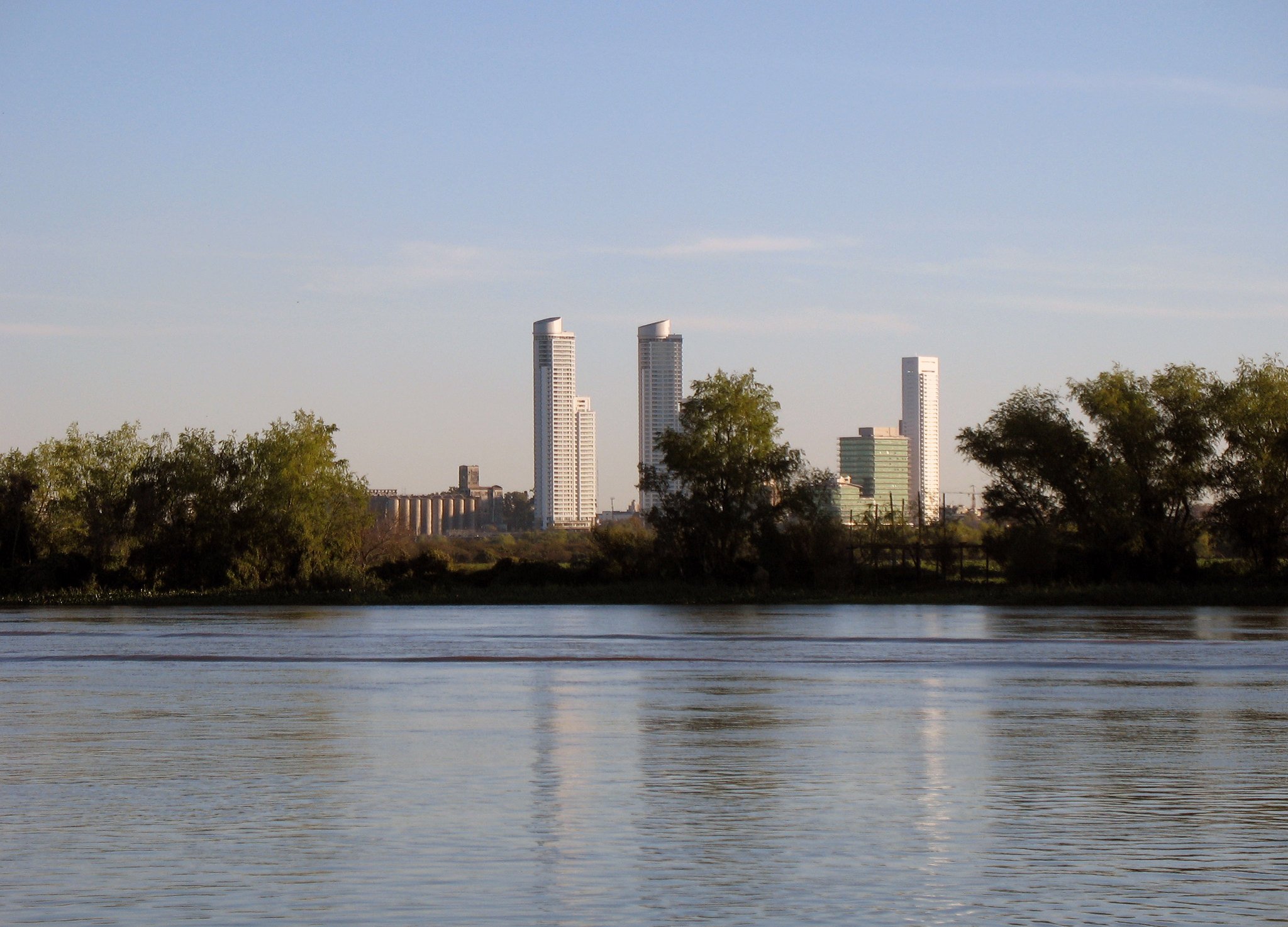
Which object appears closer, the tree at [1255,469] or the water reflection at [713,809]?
the water reflection at [713,809]

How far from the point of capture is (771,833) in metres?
11.2

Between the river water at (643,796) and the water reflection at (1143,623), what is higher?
the river water at (643,796)

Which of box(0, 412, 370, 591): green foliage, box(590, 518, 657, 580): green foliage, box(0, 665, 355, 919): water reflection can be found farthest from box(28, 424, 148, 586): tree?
box(0, 665, 355, 919): water reflection

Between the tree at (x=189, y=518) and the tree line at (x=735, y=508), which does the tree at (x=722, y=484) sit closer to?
the tree line at (x=735, y=508)

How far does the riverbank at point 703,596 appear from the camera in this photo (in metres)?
68.1

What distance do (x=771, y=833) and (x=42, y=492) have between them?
8525 cm

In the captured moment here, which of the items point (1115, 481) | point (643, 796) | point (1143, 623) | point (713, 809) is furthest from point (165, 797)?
point (1115, 481)

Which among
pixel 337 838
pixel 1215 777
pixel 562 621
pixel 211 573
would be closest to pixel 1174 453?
pixel 562 621

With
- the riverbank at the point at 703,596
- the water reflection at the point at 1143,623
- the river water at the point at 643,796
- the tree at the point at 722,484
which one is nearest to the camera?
the river water at the point at 643,796

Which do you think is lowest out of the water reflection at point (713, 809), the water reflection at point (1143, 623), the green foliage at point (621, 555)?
the water reflection at point (1143, 623)

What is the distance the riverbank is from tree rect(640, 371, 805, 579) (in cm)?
187

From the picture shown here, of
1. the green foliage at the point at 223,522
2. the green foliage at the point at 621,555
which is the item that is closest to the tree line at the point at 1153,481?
the green foliage at the point at 621,555

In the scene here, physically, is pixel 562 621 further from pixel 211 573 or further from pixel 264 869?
pixel 264 869

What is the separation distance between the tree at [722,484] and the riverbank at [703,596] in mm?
1872
